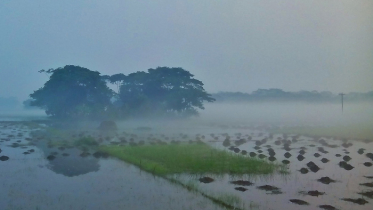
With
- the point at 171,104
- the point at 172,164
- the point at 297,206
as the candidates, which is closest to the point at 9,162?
the point at 172,164

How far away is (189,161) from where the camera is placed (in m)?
14.2

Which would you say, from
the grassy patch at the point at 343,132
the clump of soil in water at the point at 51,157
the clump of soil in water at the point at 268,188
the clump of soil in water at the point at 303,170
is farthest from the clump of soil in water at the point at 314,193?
the grassy patch at the point at 343,132

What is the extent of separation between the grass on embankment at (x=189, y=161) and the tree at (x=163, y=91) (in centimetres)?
2192

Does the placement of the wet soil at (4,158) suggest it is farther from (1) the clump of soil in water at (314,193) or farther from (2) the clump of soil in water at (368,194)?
(2) the clump of soil in water at (368,194)

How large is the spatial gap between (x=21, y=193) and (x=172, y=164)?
17.7 ft

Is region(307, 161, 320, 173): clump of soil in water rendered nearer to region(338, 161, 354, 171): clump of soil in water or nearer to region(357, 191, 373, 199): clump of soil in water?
region(338, 161, 354, 171): clump of soil in water

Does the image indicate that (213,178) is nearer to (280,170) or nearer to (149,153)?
(280,170)

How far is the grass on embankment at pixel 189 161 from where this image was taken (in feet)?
41.6

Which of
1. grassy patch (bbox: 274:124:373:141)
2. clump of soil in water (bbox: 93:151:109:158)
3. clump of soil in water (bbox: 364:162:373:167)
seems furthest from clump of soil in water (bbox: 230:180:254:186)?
grassy patch (bbox: 274:124:373:141)

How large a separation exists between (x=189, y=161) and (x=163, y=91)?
26946 millimetres

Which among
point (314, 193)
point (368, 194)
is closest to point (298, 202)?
point (314, 193)

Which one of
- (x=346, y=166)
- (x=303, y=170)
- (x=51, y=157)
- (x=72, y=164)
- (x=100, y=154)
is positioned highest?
(x=346, y=166)

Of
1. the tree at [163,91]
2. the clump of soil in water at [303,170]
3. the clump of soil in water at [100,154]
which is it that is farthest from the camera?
the tree at [163,91]

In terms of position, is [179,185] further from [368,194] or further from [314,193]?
[368,194]
